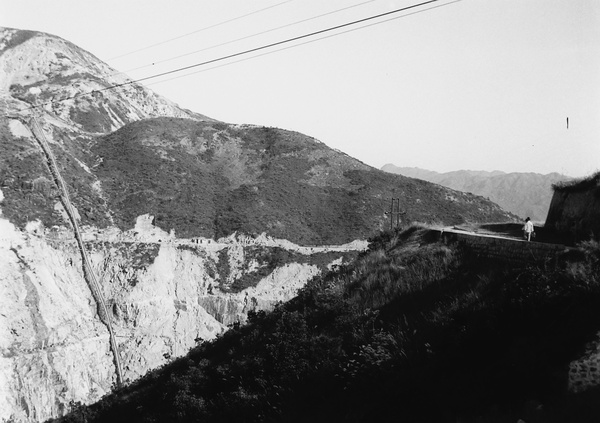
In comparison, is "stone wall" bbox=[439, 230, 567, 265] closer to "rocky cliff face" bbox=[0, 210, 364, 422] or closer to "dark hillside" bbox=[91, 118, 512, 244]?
"rocky cliff face" bbox=[0, 210, 364, 422]

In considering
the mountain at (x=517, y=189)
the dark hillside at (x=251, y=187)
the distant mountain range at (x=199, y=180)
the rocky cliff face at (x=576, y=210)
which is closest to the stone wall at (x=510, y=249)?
the rocky cliff face at (x=576, y=210)

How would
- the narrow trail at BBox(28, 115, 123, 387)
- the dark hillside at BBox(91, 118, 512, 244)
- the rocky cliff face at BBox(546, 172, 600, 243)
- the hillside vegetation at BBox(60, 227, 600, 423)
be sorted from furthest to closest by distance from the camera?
the dark hillside at BBox(91, 118, 512, 244) → the narrow trail at BBox(28, 115, 123, 387) → the rocky cliff face at BBox(546, 172, 600, 243) → the hillside vegetation at BBox(60, 227, 600, 423)

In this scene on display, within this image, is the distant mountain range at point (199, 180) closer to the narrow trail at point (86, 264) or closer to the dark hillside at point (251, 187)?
the dark hillside at point (251, 187)

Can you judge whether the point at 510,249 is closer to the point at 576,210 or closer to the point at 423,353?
the point at 423,353

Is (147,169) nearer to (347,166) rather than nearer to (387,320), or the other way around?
(347,166)

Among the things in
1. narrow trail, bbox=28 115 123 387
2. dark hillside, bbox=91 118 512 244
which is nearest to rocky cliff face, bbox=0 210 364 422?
narrow trail, bbox=28 115 123 387

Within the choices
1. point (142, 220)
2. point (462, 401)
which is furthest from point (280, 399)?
point (142, 220)
